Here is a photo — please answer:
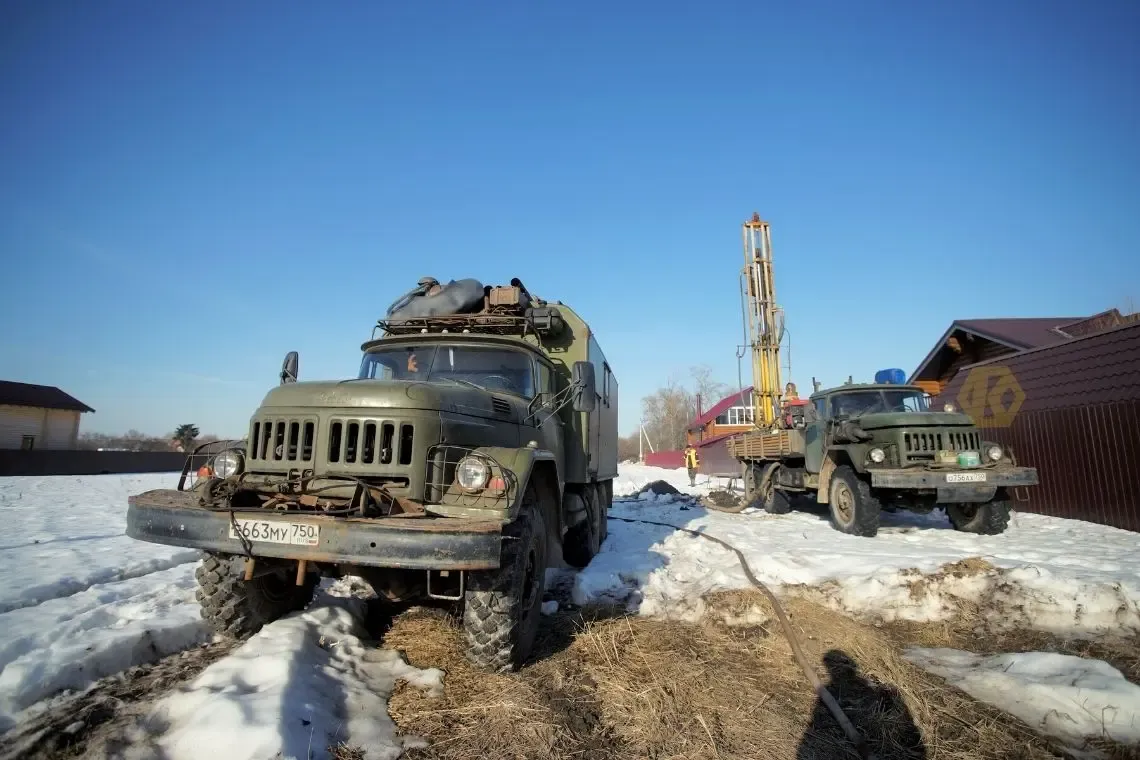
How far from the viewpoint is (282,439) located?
12.3 feet

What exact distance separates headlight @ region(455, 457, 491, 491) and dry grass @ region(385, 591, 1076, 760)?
3.72ft

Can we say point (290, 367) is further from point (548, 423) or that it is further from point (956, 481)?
point (956, 481)

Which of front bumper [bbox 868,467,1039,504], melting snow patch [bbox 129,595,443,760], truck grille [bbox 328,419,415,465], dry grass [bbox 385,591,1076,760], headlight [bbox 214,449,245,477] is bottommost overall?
dry grass [bbox 385,591,1076,760]

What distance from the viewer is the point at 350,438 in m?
3.63

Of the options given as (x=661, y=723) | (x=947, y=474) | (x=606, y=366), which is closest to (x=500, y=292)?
(x=606, y=366)

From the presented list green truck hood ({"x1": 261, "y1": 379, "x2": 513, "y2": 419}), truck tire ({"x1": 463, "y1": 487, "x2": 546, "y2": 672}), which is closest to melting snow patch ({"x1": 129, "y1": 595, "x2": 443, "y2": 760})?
truck tire ({"x1": 463, "y1": 487, "x2": 546, "y2": 672})

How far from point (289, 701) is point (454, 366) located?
113 inches

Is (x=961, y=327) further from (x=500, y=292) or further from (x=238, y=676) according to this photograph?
(x=238, y=676)

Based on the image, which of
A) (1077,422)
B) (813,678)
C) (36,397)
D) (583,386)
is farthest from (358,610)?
(36,397)

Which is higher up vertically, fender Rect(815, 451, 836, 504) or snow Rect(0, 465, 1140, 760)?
fender Rect(815, 451, 836, 504)

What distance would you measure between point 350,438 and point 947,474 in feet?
25.7

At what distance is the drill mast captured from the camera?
16281 mm

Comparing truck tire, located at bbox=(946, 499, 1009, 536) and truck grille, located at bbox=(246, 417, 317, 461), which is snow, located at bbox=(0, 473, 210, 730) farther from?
truck tire, located at bbox=(946, 499, 1009, 536)

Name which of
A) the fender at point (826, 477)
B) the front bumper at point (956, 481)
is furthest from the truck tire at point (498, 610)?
the fender at point (826, 477)
